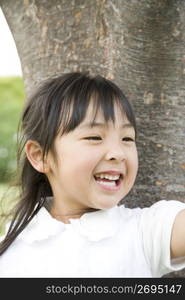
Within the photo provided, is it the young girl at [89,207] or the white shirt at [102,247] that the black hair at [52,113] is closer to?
the young girl at [89,207]

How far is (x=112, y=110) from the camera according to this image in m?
1.72

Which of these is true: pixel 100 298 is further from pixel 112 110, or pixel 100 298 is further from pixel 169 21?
pixel 169 21

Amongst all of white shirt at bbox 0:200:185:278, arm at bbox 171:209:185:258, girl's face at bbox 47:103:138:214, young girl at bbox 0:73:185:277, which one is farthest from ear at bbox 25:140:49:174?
arm at bbox 171:209:185:258

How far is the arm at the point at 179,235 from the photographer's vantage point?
1.58 m

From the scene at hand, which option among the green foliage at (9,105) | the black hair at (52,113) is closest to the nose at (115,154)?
the black hair at (52,113)

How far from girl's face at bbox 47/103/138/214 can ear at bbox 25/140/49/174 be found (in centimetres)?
11

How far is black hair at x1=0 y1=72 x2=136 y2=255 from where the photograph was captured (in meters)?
1.73

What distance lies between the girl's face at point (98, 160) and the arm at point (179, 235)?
8.8 inches

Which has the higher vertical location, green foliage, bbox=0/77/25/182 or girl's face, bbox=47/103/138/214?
girl's face, bbox=47/103/138/214

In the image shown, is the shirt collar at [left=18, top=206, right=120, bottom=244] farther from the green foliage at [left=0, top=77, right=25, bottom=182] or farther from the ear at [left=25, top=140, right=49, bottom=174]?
the green foliage at [left=0, top=77, right=25, bottom=182]

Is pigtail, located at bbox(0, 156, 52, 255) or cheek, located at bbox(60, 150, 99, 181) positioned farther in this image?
pigtail, located at bbox(0, 156, 52, 255)

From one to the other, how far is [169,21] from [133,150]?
651 millimetres

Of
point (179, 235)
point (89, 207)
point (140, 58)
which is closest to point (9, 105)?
point (140, 58)

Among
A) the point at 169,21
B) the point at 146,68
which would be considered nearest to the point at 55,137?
the point at 146,68
